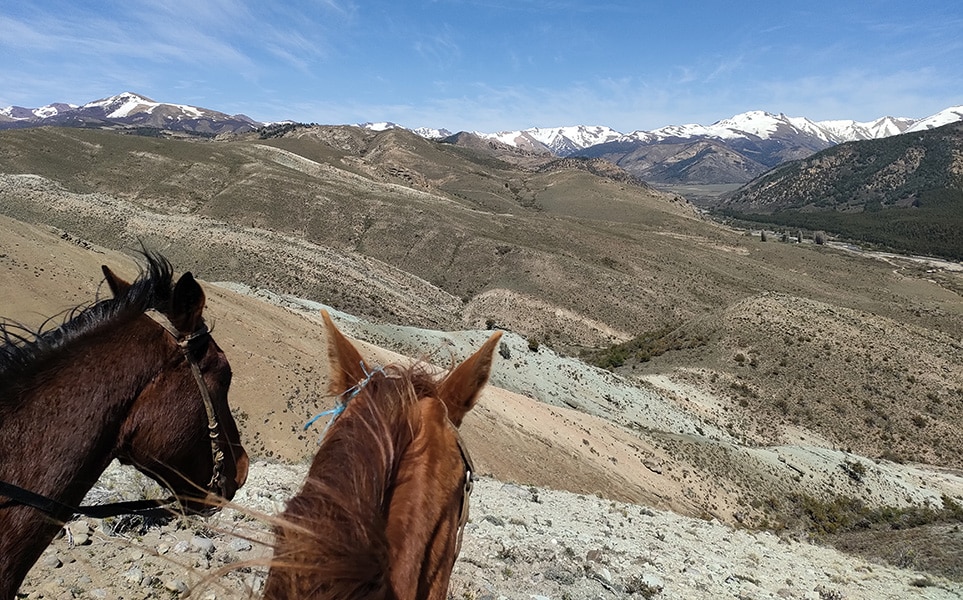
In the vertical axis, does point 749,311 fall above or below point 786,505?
above

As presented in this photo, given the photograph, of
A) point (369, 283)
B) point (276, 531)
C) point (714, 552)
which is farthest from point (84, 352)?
point (369, 283)

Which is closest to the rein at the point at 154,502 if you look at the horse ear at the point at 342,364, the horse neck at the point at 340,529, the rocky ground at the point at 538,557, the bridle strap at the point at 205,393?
the bridle strap at the point at 205,393

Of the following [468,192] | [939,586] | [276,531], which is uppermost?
[468,192]

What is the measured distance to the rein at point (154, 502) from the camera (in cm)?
240

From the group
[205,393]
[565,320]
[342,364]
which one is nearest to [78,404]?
[205,393]

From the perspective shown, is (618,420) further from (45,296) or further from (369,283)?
(369,283)

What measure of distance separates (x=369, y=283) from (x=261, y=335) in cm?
2680

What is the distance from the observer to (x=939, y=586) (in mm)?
10695

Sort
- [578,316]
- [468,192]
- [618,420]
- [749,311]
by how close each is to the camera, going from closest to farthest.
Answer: [618,420]
[749,311]
[578,316]
[468,192]

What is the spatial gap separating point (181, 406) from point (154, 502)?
717 mm

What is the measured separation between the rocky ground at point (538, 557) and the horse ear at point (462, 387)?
82 centimetres

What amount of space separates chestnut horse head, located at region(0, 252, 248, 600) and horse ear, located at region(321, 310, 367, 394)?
0.87m

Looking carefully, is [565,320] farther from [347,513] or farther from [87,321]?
[347,513]

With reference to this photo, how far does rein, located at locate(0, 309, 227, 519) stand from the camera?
240 centimetres
